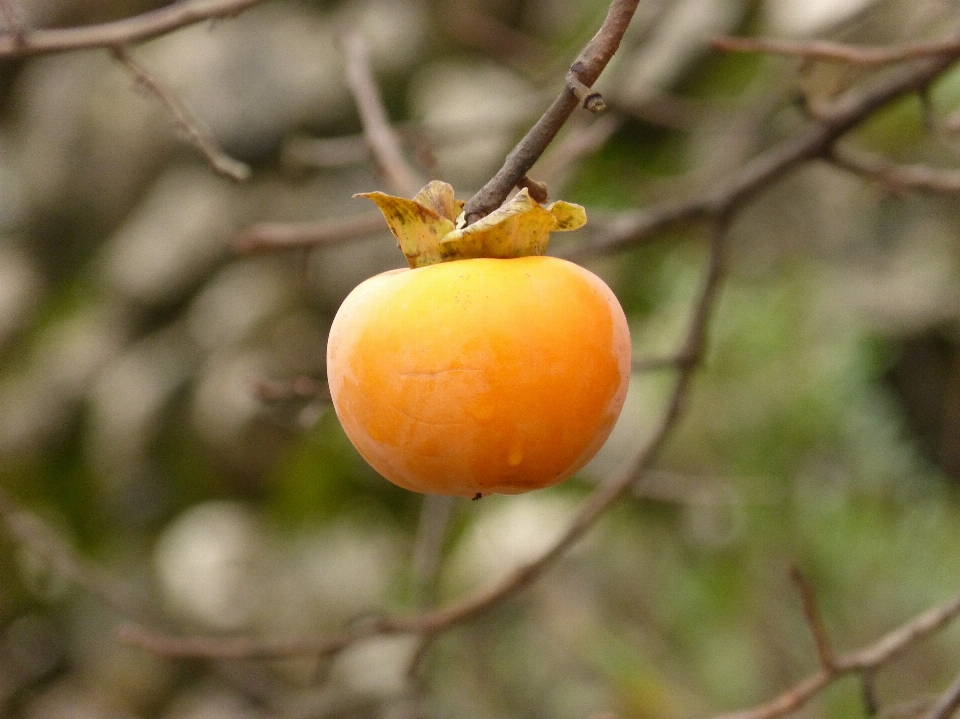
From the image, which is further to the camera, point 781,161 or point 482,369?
point 781,161

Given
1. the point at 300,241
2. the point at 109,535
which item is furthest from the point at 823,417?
the point at 109,535

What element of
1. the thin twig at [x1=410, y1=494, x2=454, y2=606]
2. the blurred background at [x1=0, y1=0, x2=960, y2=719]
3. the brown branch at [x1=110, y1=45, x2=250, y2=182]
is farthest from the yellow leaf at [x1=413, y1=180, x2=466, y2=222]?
the blurred background at [x1=0, y1=0, x2=960, y2=719]

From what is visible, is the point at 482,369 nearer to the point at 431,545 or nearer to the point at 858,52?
the point at 858,52

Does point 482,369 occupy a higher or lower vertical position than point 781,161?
higher

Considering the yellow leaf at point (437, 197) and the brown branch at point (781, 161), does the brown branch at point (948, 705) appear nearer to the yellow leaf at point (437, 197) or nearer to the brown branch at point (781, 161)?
the yellow leaf at point (437, 197)

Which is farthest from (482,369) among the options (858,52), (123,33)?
(858,52)

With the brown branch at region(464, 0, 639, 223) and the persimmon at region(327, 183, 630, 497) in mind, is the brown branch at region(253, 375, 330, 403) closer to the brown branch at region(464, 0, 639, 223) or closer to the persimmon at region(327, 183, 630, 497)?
the persimmon at region(327, 183, 630, 497)

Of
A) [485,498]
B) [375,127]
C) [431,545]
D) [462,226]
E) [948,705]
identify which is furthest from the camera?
[485,498]

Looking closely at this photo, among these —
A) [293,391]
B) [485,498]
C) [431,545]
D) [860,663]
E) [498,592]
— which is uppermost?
[293,391]
